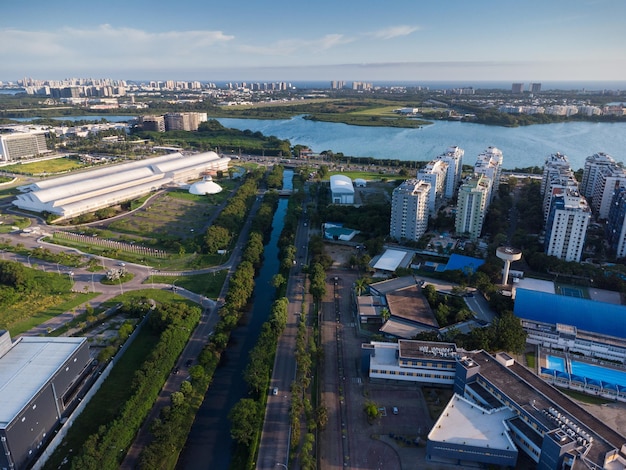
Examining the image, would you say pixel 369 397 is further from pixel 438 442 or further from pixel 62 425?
pixel 62 425

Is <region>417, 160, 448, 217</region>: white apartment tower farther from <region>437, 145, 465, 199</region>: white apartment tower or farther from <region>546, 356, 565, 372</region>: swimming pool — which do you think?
<region>546, 356, 565, 372</region>: swimming pool

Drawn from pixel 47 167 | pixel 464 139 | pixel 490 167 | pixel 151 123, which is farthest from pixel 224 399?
pixel 151 123

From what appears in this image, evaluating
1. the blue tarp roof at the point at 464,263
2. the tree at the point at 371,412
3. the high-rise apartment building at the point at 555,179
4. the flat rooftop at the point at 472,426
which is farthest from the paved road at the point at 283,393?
the high-rise apartment building at the point at 555,179

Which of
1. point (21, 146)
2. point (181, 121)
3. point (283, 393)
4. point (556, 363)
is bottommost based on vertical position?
point (283, 393)

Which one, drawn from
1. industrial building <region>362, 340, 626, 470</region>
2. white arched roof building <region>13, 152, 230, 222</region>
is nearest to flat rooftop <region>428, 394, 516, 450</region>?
industrial building <region>362, 340, 626, 470</region>

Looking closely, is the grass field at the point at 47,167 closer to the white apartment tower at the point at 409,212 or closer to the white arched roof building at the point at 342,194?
the white arched roof building at the point at 342,194

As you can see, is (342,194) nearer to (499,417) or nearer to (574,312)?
(574,312)
